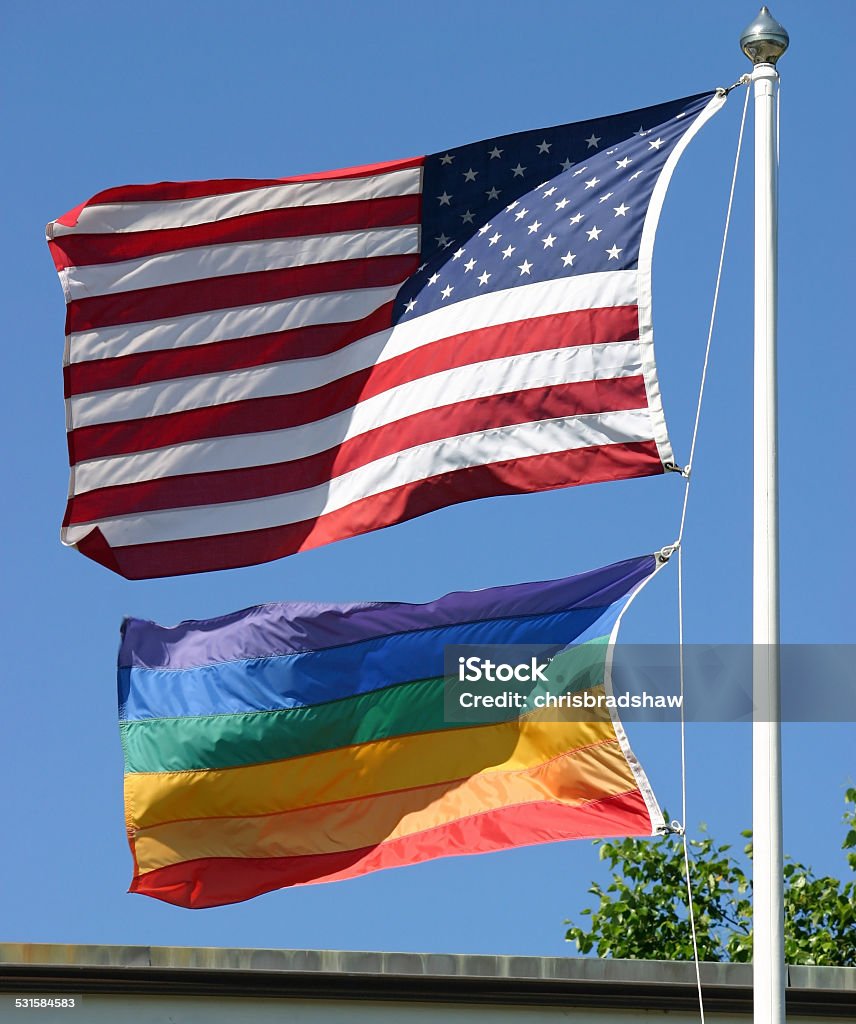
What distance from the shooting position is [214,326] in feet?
38.3

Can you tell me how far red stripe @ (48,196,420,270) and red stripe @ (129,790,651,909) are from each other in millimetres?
4028

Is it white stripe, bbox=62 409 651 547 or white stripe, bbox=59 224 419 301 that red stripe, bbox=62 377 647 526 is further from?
white stripe, bbox=59 224 419 301

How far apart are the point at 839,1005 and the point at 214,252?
6.37 m

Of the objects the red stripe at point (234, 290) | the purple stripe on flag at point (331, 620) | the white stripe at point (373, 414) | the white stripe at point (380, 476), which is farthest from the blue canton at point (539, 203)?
the purple stripe on flag at point (331, 620)

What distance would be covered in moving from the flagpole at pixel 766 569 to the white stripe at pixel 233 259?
8.59ft

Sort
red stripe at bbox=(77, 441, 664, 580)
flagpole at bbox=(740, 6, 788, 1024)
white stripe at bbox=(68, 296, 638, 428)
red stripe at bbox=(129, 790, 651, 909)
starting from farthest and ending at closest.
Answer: white stripe at bbox=(68, 296, 638, 428)
red stripe at bbox=(77, 441, 664, 580)
red stripe at bbox=(129, 790, 651, 909)
flagpole at bbox=(740, 6, 788, 1024)

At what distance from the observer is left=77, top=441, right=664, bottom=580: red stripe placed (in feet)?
33.0

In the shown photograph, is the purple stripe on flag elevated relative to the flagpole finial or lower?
lower

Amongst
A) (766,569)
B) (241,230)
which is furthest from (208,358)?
(766,569)

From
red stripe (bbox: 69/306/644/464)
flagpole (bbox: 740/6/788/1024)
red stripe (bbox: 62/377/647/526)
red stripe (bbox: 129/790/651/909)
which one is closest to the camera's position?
flagpole (bbox: 740/6/788/1024)

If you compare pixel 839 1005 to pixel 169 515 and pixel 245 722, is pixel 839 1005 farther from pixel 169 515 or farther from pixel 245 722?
pixel 169 515

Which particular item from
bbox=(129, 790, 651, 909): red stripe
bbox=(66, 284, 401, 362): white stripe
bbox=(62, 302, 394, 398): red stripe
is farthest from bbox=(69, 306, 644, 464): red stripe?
bbox=(129, 790, 651, 909): red stripe

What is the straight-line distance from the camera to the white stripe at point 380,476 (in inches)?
399

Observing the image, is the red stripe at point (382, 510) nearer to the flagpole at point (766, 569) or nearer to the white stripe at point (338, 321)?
the flagpole at point (766, 569)
